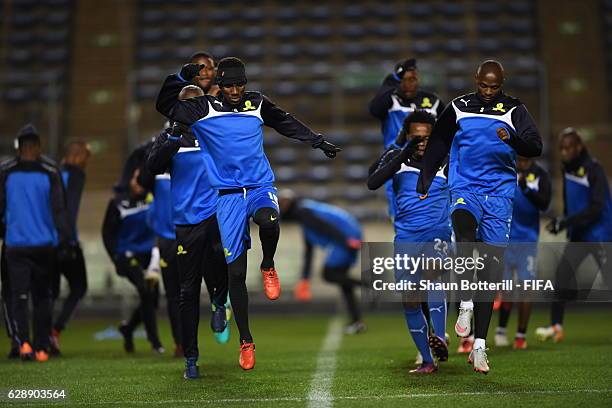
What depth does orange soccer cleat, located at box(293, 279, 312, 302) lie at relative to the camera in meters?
14.6

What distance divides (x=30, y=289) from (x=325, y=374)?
134 inches

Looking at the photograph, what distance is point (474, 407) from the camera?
5.62 metres

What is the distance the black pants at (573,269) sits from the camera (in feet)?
33.5

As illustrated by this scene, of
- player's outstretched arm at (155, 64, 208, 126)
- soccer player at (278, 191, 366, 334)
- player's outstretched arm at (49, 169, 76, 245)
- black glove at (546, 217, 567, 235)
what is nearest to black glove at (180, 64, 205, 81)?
Result: player's outstretched arm at (155, 64, 208, 126)

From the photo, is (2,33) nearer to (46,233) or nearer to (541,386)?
(46,233)

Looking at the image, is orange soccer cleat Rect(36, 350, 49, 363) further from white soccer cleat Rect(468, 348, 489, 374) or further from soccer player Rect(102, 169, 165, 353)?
white soccer cleat Rect(468, 348, 489, 374)

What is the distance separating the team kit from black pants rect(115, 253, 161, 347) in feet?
0.05

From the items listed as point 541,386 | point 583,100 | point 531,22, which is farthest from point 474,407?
point 531,22

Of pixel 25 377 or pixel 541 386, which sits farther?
pixel 25 377

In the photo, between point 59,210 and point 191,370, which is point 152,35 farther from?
point 191,370

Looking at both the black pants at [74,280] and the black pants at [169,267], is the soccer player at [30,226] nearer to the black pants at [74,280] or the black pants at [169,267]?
the black pants at [169,267]

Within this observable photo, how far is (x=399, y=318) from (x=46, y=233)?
645 cm

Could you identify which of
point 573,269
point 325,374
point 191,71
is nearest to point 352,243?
point 573,269

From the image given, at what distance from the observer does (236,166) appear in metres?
6.88
